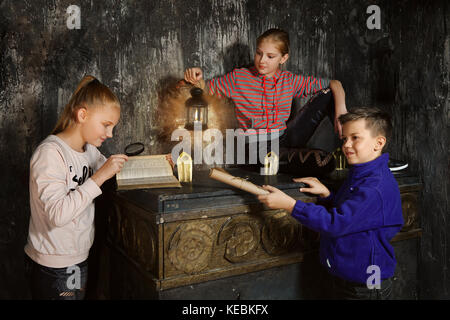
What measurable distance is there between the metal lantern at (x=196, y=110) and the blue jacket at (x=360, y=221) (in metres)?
0.92

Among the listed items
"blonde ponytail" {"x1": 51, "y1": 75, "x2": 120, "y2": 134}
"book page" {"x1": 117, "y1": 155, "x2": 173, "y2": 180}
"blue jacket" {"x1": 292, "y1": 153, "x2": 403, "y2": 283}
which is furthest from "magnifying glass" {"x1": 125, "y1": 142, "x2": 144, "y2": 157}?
"blue jacket" {"x1": 292, "y1": 153, "x2": 403, "y2": 283}

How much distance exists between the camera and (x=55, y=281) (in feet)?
5.72

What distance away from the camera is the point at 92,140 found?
1797 millimetres

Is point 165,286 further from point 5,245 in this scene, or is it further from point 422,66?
point 422,66

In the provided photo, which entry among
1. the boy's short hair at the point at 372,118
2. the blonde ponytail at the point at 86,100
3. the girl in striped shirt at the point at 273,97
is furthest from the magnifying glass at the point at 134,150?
the boy's short hair at the point at 372,118

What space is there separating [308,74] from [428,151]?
98 centimetres

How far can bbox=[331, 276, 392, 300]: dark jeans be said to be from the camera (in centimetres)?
172

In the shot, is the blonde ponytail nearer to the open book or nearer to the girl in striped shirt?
the open book

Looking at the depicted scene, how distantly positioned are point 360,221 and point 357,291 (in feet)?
1.23

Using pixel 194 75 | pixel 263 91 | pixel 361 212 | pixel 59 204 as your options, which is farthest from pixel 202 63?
pixel 361 212

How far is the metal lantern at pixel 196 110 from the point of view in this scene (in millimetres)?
2205

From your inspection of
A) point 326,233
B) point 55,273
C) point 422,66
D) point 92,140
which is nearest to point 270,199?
point 326,233

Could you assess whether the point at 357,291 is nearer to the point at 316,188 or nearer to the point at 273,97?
the point at 316,188

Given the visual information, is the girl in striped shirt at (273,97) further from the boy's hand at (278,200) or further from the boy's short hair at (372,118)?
the boy's hand at (278,200)
